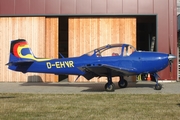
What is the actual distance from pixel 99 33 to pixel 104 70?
5.36 meters

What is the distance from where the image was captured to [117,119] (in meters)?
6.31

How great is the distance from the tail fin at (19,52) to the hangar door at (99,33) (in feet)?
11.5

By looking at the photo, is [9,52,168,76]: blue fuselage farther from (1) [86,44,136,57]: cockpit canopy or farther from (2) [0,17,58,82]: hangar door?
(2) [0,17,58,82]: hangar door

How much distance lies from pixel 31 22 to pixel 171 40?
291 inches

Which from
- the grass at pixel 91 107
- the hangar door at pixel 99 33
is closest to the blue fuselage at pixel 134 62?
the grass at pixel 91 107

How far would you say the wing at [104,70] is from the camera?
1087 cm

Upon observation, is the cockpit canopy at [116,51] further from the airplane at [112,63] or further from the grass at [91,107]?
the grass at [91,107]

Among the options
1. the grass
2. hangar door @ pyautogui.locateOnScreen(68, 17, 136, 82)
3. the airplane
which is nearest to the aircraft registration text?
the airplane

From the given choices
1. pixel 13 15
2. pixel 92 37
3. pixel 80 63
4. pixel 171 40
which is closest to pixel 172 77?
pixel 171 40

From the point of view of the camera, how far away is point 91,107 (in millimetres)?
7707

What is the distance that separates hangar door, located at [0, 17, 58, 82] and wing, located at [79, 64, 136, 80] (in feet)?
16.3

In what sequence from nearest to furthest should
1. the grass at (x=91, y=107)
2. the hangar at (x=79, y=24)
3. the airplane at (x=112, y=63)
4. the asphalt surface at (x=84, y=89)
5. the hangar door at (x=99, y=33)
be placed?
the grass at (x=91, y=107)
the asphalt surface at (x=84, y=89)
the airplane at (x=112, y=63)
the hangar at (x=79, y=24)
the hangar door at (x=99, y=33)

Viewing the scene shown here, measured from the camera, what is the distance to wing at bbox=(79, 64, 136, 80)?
35.7 ft

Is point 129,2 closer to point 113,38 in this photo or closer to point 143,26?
point 113,38
